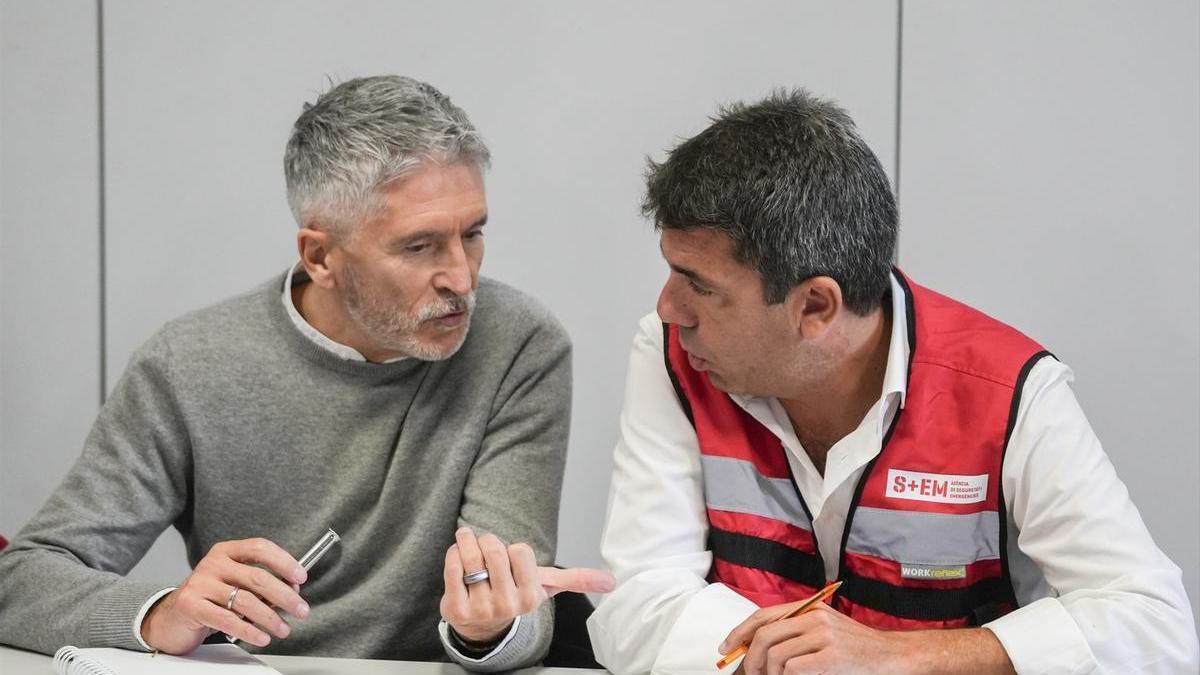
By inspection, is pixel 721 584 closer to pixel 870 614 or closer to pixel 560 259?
pixel 870 614

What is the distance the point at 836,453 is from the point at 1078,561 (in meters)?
0.32

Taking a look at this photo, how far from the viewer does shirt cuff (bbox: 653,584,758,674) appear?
147cm

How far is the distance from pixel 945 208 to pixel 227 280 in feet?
5.18

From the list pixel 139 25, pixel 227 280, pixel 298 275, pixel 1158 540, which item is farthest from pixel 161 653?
pixel 1158 540

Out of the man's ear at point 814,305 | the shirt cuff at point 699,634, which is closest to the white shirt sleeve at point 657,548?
the shirt cuff at point 699,634

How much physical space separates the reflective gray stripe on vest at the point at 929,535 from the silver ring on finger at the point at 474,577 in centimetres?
49

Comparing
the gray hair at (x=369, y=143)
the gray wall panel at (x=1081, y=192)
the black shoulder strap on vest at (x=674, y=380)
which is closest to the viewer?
the black shoulder strap on vest at (x=674, y=380)

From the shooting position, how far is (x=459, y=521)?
1823 millimetres

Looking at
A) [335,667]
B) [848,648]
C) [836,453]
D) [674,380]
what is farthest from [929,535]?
[335,667]

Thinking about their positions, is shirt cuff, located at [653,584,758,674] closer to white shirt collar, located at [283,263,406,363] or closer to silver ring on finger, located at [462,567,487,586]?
silver ring on finger, located at [462,567,487,586]

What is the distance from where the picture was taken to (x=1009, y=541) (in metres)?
1.60

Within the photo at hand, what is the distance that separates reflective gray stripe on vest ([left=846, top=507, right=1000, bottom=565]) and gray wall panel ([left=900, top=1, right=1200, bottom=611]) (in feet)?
3.76

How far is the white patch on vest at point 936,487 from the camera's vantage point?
1550 mm

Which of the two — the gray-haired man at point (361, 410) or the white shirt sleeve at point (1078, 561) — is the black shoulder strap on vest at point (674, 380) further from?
the white shirt sleeve at point (1078, 561)
